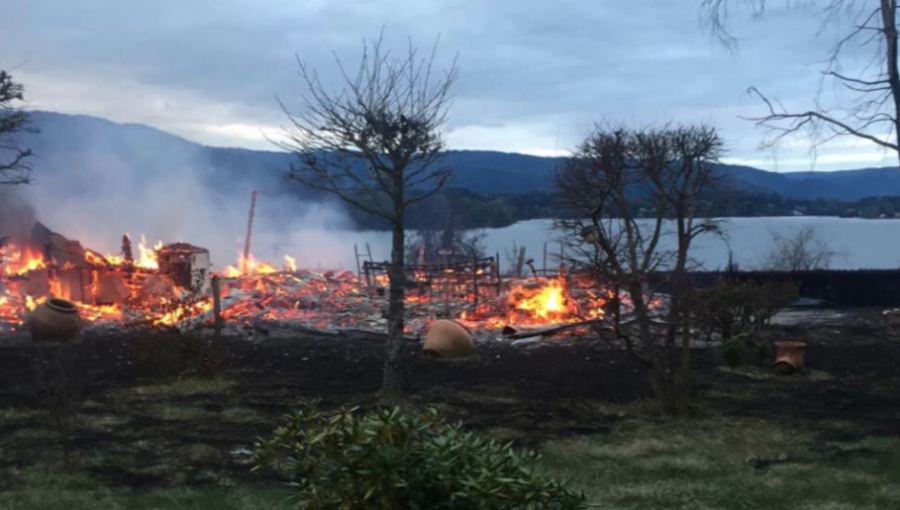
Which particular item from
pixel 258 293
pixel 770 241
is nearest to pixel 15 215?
pixel 258 293

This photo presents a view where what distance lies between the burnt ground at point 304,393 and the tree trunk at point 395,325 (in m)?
0.30

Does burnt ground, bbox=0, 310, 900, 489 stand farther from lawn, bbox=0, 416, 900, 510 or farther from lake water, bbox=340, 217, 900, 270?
lake water, bbox=340, 217, 900, 270

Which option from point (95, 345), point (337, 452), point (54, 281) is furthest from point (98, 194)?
point (337, 452)

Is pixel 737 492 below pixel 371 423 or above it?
below

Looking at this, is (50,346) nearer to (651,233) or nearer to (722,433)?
(651,233)

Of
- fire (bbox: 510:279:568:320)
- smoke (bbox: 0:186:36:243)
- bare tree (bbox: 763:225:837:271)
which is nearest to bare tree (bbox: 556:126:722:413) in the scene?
fire (bbox: 510:279:568:320)

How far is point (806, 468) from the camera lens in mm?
7645

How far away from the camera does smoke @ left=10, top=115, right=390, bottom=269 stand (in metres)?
34.7

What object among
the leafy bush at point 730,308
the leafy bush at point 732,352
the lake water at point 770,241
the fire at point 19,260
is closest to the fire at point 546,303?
the leafy bush at point 730,308

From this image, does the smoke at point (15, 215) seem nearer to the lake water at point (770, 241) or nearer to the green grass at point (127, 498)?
the lake water at point (770, 241)

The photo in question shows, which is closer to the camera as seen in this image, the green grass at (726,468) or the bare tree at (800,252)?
the green grass at (726,468)

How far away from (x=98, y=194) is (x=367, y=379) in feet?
95.9

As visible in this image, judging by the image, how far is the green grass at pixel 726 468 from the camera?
263 inches

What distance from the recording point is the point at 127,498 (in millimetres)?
6656
